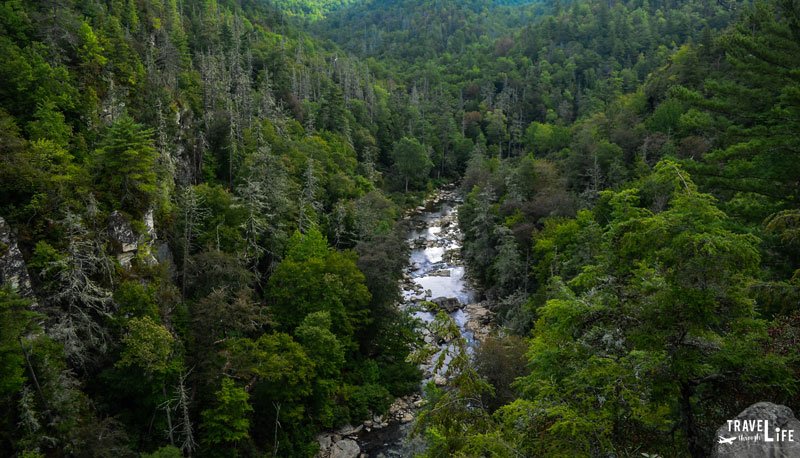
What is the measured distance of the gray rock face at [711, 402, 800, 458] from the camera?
7.13 meters

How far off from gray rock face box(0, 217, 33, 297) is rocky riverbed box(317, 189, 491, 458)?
55.9ft

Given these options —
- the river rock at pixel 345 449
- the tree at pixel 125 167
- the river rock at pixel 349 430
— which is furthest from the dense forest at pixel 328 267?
the river rock at pixel 345 449

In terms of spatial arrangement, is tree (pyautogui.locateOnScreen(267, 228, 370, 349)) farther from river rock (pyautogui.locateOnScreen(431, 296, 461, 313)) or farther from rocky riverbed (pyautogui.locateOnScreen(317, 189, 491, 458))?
river rock (pyautogui.locateOnScreen(431, 296, 461, 313))

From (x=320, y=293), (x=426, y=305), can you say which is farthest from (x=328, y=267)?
(x=426, y=305)

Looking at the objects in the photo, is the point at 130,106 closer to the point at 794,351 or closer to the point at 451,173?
the point at 794,351

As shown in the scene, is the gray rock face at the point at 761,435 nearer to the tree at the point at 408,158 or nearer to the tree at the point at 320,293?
the tree at the point at 320,293

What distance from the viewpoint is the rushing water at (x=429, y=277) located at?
28.8m

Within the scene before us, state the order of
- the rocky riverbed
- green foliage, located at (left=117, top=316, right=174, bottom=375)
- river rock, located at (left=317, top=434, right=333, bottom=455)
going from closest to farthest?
1. green foliage, located at (left=117, top=316, right=174, bottom=375)
2. river rock, located at (left=317, top=434, right=333, bottom=455)
3. the rocky riverbed

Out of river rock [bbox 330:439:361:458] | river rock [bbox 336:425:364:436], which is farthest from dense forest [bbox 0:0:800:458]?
river rock [bbox 330:439:361:458]

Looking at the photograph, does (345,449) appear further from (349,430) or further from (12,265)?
(12,265)

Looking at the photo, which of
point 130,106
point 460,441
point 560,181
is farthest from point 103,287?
point 560,181

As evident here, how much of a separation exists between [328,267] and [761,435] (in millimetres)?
28556

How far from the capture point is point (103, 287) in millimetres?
25094

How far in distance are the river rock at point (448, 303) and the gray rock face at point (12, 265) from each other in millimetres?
30163
